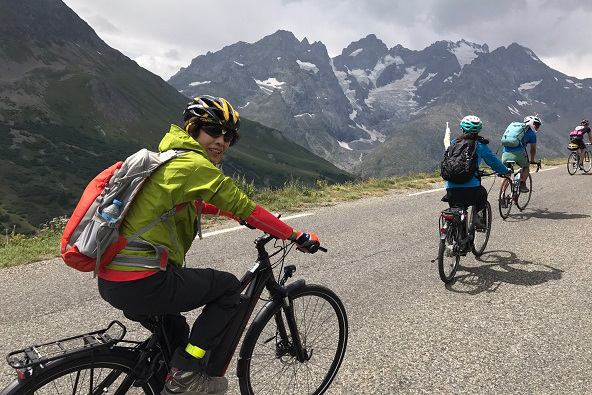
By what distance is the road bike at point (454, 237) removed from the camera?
6.36 metres

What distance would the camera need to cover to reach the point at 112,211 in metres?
2.42

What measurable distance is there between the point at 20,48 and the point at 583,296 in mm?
234896

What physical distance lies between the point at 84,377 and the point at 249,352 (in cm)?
124

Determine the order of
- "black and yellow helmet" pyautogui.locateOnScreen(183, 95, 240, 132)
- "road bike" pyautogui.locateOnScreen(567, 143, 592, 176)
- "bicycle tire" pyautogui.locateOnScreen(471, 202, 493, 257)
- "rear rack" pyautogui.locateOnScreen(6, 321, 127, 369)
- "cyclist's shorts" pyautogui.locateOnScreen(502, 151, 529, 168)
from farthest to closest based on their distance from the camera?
"road bike" pyautogui.locateOnScreen(567, 143, 592, 176)
"cyclist's shorts" pyautogui.locateOnScreen(502, 151, 529, 168)
"bicycle tire" pyautogui.locateOnScreen(471, 202, 493, 257)
"black and yellow helmet" pyautogui.locateOnScreen(183, 95, 240, 132)
"rear rack" pyautogui.locateOnScreen(6, 321, 127, 369)

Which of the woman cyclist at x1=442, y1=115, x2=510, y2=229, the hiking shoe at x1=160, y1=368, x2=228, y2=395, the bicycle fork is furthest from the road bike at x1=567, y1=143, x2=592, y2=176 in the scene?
the hiking shoe at x1=160, y1=368, x2=228, y2=395

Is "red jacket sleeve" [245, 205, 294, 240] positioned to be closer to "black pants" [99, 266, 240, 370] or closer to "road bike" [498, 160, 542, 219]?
"black pants" [99, 266, 240, 370]

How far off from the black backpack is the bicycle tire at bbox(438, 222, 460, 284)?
91 centimetres

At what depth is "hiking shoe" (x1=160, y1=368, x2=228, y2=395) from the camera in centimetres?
283

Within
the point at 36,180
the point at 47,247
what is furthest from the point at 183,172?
the point at 36,180

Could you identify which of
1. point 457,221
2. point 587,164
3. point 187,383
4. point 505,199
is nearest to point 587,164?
point 587,164

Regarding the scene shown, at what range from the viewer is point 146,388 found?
2895 millimetres

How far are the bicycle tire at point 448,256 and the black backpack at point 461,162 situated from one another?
91 centimetres

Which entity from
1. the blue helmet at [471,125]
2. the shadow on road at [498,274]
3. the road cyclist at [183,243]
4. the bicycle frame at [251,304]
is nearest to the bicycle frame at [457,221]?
the shadow on road at [498,274]

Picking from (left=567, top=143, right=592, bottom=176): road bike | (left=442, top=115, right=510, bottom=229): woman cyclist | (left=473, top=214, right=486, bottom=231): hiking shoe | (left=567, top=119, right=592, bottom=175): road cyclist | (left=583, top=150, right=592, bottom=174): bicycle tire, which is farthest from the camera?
(left=583, top=150, right=592, bottom=174): bicycle tire
